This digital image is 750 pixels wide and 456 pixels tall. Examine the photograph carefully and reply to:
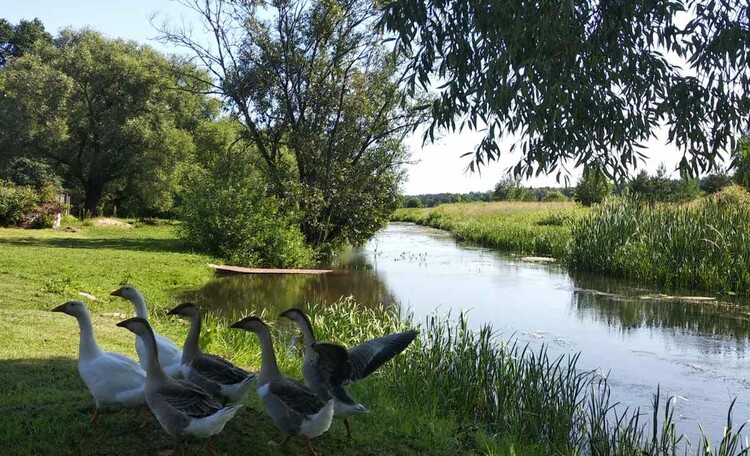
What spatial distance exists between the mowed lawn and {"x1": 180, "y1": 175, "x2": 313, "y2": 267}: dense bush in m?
7.80

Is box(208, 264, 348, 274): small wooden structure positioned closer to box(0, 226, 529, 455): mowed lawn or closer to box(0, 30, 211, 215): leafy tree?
box(0, 226, 529, 455): mowed lawn

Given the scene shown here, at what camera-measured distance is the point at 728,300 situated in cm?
1652

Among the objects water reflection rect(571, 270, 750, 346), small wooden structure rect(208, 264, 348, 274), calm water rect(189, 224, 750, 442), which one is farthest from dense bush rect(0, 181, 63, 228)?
water reflection rect(571, 270, 750, 346)

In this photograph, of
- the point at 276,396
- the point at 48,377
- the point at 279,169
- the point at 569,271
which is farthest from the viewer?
the point at 279,169

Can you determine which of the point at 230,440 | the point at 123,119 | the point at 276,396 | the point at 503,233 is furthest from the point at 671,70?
the point at 123,119

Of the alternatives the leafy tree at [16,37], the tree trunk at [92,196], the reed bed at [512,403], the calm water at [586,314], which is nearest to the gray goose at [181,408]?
the reed bed at [512,403]

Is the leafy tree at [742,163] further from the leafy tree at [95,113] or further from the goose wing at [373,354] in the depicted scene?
the leafy tree at [95,113]

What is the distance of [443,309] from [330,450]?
1046 cm

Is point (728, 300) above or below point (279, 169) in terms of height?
below

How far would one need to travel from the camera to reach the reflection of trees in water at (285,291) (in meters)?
14.8

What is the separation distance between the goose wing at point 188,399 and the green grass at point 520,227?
23.4 meters

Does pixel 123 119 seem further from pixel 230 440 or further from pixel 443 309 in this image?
pixel 230 440

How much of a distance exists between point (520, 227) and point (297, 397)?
3263 centimetres

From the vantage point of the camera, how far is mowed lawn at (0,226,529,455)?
4.55m
